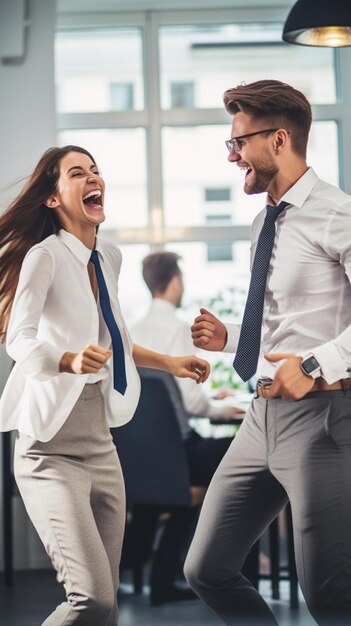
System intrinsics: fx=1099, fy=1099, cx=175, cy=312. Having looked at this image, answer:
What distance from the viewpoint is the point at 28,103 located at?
5.65 meters

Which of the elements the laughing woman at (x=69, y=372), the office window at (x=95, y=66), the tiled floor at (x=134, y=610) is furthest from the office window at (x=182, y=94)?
the laughing woman at (x=69, y=372)

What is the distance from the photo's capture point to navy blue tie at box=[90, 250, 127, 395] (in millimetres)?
2729

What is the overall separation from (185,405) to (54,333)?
237cm

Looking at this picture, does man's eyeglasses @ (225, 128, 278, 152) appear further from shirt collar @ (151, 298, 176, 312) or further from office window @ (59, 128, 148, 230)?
office window @ (59, 128, 148, 230)

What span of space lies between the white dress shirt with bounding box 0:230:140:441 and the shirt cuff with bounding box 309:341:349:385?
574mm

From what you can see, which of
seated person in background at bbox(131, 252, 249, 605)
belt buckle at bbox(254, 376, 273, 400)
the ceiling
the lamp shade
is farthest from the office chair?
the ceiling

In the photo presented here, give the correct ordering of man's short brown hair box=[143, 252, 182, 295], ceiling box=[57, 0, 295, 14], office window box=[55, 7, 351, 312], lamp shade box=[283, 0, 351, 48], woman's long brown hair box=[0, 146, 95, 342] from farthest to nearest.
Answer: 1. office window box=[55, 7, 351, 312]
2. ceiling box=[57, 0, 295, 14]
3. man's short brown hair box=[143, 252, 182, 295]
4. lamp shade box=[283, 0, 351, 48]
5. woman's long brown hair box=[0, 146, 95, 342]

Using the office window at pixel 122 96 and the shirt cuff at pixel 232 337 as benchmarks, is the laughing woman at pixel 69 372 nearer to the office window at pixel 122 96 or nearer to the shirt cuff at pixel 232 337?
the shirt cuff at pixel 232 337

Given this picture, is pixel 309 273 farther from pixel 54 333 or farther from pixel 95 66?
pixel 95 66

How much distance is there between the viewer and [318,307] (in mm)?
2561

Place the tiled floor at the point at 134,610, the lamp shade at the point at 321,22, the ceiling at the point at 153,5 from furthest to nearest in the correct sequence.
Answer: the ceiling at the point at 153,5 → the tiled floor at the point at 134,610 → the lamp shade at the point at 321,22

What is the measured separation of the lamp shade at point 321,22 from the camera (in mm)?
3615

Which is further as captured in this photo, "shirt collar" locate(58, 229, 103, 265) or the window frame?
the window frame

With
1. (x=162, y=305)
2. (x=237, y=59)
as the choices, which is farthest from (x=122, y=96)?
(x=162, y=305)
